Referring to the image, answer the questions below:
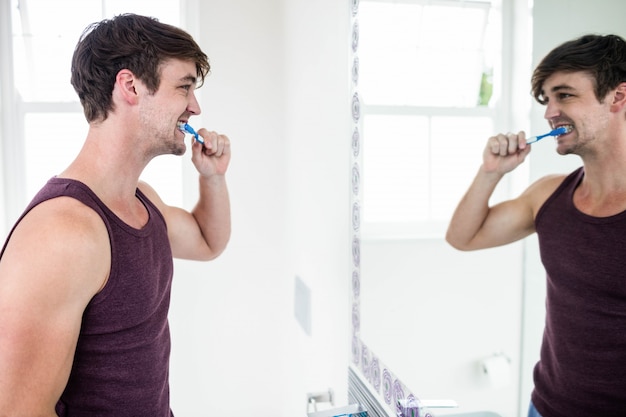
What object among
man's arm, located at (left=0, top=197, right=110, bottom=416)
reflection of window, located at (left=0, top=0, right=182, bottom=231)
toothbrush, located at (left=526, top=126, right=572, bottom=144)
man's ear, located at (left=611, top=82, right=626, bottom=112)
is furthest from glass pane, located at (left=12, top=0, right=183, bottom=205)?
man's ear, located at (left=611, top=82, right=626, bottom=112)

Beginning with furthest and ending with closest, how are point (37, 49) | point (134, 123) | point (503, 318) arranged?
point (37, 49) < point (134, 123) < point (503, 318)

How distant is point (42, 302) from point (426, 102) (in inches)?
28.9

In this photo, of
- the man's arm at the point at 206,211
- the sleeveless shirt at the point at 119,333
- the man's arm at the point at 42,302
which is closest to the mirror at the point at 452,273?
the man's arm at the point at 206,211

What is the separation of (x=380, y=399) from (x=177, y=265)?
1.45 metres

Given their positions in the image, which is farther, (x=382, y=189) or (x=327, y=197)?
(x=327, y=197)

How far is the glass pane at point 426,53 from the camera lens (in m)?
0.89

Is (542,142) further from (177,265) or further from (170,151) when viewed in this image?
(177,265)

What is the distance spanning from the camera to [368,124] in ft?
4.17

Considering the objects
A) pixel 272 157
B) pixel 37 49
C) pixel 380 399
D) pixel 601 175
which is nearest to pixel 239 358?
pixel 272 157

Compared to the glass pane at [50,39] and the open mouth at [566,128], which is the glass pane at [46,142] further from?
the open mouth at [566,128]

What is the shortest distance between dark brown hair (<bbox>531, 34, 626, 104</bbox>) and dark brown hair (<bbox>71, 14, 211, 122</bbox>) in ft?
2.57

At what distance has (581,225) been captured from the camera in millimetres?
741

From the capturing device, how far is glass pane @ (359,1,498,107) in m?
0.89

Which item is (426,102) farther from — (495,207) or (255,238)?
(255,238)
